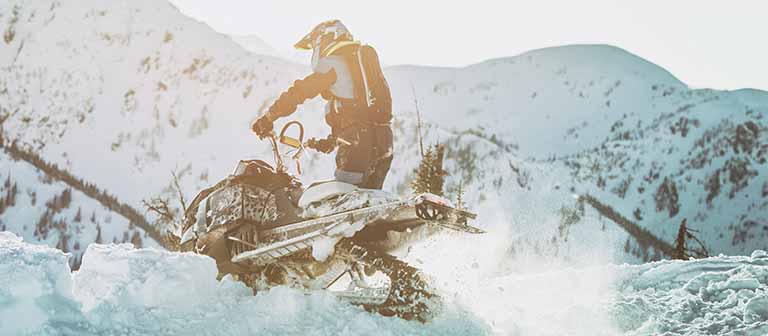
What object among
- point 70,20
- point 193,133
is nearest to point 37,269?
point 193,133

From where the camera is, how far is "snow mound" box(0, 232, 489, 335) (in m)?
2.99

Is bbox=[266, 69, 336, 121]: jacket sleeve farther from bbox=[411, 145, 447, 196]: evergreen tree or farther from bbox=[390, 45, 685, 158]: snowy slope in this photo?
bbox=[390, 45, 685, 158]: snowy slope

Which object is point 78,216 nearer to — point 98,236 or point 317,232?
point 98,236

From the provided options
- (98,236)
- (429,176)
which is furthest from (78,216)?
(429,176)

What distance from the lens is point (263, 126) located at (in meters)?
5.12

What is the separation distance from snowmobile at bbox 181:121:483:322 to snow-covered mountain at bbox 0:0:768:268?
20.8 m

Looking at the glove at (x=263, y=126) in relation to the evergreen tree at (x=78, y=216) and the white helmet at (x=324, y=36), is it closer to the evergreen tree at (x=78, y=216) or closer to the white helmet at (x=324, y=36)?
the white helmet at (x=324, y=36)

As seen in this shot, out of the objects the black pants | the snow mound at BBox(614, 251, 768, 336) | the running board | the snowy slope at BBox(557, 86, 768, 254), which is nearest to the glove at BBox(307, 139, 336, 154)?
the black pants

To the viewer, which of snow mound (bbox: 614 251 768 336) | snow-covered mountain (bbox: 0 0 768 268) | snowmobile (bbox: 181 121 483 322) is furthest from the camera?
snow-covered mountain (bbox: 0 0 768 268)

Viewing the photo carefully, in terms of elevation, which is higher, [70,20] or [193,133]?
[70,20]

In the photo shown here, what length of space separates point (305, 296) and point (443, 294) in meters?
0.97

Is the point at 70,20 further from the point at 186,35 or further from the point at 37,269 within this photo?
the point at 37,269

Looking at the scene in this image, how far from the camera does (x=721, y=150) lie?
184 ft

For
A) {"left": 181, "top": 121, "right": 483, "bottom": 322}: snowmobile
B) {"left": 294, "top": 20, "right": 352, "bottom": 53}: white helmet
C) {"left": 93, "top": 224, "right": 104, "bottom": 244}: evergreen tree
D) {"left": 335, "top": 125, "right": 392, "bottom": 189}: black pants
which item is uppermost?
{"left": 294, "top": 20, "right": 352, "bottom": 53}: white helmet
